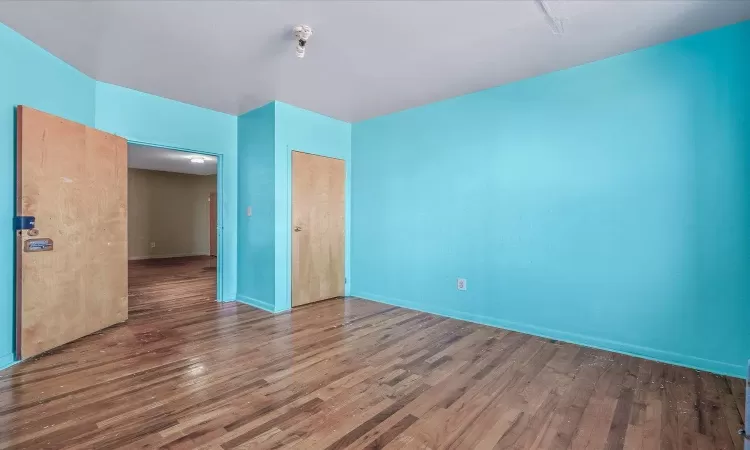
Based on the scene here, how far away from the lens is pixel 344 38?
2527mm

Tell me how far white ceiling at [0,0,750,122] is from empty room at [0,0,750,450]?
0.02m

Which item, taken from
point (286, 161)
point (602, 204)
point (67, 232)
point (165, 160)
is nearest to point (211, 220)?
point (165, 160)

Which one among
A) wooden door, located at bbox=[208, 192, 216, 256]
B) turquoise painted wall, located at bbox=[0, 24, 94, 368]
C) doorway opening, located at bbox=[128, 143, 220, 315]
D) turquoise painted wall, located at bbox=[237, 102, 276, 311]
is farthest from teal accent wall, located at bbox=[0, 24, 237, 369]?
wooden door, located at bbox=[208, 192, 216, 256]

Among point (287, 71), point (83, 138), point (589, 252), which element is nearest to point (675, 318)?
point (589, 252)

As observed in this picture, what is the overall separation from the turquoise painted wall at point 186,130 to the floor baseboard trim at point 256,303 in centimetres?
16

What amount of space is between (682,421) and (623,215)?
1.53 metres

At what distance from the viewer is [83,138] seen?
9.91 ft

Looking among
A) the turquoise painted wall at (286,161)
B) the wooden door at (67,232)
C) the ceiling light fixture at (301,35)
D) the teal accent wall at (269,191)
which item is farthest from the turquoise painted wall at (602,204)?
the wooden door at (67,232)

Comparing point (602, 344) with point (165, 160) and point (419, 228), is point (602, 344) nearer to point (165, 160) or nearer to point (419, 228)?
point (419, 228)

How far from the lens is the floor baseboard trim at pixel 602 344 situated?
240cm

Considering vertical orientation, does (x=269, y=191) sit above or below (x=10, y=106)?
below

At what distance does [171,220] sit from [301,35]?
899cm

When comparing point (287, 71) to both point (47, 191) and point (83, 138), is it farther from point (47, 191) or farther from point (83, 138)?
point (47, 191)

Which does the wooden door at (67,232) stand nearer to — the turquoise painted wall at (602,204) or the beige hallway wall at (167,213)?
the turquoise painted wall at (602,204)
